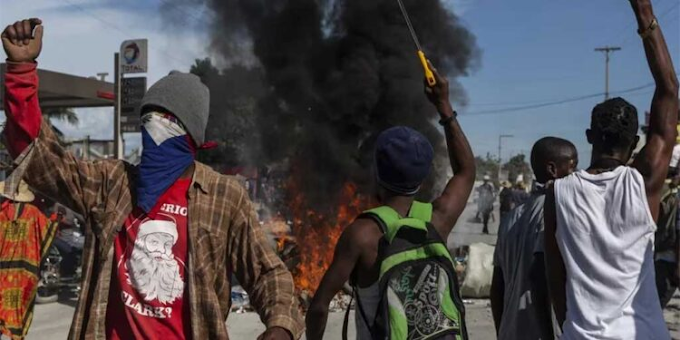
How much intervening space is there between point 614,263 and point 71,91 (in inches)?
506

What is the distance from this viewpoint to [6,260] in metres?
6.61

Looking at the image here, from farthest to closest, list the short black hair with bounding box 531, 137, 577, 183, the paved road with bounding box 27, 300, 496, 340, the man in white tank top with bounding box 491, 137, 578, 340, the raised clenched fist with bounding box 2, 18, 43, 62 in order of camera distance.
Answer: the paved road with bounding box 27, 300, 496, 340 < the short black hair with bounding box 531, 137, 577, 183 < the man in white tank top with bounding box 491, 137, 578, 340 < the raised clenched fist with bounding box 2, 18, 43, 62

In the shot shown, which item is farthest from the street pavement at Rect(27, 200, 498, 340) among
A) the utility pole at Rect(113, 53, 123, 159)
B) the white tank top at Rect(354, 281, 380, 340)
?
the white tank top at Rect(354, 281, 380, 340)

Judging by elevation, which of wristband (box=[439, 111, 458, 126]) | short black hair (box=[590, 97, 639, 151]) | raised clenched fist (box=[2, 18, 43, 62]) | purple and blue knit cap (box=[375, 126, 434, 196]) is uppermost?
raised clenched fist (box=[2, 18, 43, 62])

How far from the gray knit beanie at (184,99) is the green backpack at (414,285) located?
2.06 ft

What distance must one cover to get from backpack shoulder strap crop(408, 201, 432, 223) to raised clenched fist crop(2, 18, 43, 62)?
1254 millimetres

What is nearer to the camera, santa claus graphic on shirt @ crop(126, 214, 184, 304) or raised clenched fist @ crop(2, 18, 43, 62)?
raised clenched fist @ crop(2, 18, 43, 62)

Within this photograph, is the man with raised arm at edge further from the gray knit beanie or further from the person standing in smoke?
the gray knit beanie

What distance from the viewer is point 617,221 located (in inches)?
102

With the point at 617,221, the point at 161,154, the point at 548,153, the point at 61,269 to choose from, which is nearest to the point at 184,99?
the point at 161,154

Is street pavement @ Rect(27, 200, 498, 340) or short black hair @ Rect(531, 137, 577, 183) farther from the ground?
short black hair @ Rect(531, 137, 577, 183)

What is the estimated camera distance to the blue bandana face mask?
2322mm

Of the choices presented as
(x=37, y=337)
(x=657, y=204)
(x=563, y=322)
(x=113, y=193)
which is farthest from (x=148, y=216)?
(x=37, y=337)

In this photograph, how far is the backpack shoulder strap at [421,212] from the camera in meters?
2.50
